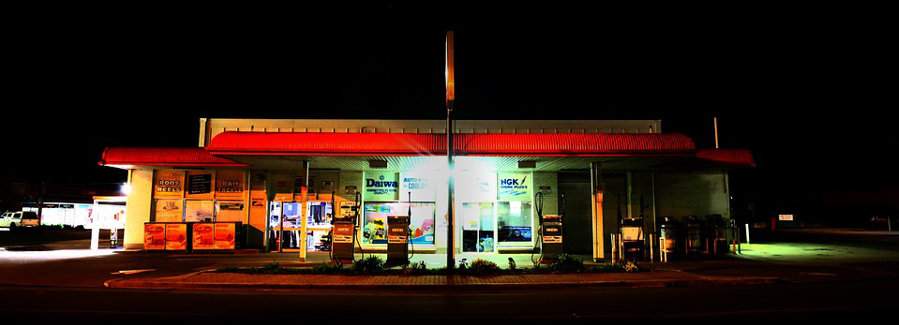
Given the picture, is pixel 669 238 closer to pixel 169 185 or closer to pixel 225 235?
pixel 225 235

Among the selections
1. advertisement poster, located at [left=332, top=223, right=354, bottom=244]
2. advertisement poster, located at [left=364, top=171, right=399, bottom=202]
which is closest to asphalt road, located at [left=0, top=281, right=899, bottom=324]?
advertisement poster, located at [left=332, top=223, right=354, bottom=244]

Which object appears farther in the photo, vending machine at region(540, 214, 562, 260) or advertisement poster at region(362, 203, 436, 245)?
advertisement poster at region(362, 203, 436, 245)

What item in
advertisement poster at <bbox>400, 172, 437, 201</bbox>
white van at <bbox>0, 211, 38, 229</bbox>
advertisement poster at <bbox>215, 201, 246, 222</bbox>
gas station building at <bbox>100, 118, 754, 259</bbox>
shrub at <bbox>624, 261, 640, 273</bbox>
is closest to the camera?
shrub at <bbox>624, 261, 640, 273</bbox>

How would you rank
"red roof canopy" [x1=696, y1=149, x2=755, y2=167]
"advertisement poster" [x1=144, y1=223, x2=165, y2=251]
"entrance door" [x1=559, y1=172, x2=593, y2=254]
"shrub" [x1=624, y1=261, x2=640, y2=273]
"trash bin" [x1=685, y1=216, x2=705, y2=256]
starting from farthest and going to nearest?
"entrance door" [x1=559, y1=172, x2=593, y2=254], "advertisement poster" [x1=144, y1=223, x2=165, y2=251], "red roof canopy" [x1=696, y1=149, x2=755, y2=167], "trash bin" [x1=685, y1=216, x2=705, y2=256], "shrub" [x1=624, y1=261, x2=640, y2=273]

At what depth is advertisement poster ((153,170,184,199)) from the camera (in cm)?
2212

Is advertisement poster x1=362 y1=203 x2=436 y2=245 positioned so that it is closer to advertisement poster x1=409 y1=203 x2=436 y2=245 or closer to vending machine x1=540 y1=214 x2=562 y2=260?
advertisement poster x1=409 y1=203 x2=436 y2=245

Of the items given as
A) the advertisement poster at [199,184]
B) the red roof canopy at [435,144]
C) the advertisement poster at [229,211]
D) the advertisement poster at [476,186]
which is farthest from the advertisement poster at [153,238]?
the advertisement poster at [476,186]

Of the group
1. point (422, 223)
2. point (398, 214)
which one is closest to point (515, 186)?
point (422, 223)

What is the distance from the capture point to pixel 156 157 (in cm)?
2008

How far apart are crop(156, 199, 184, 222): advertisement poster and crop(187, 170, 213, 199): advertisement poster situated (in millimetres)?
601

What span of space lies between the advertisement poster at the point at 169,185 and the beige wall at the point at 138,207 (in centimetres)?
25

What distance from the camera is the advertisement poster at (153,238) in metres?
20.6

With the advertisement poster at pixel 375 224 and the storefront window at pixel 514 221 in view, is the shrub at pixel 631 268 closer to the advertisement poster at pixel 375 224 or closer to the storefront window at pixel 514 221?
the storefront window at pixel 514 221

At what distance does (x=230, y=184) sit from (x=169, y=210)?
2680 millimetres
